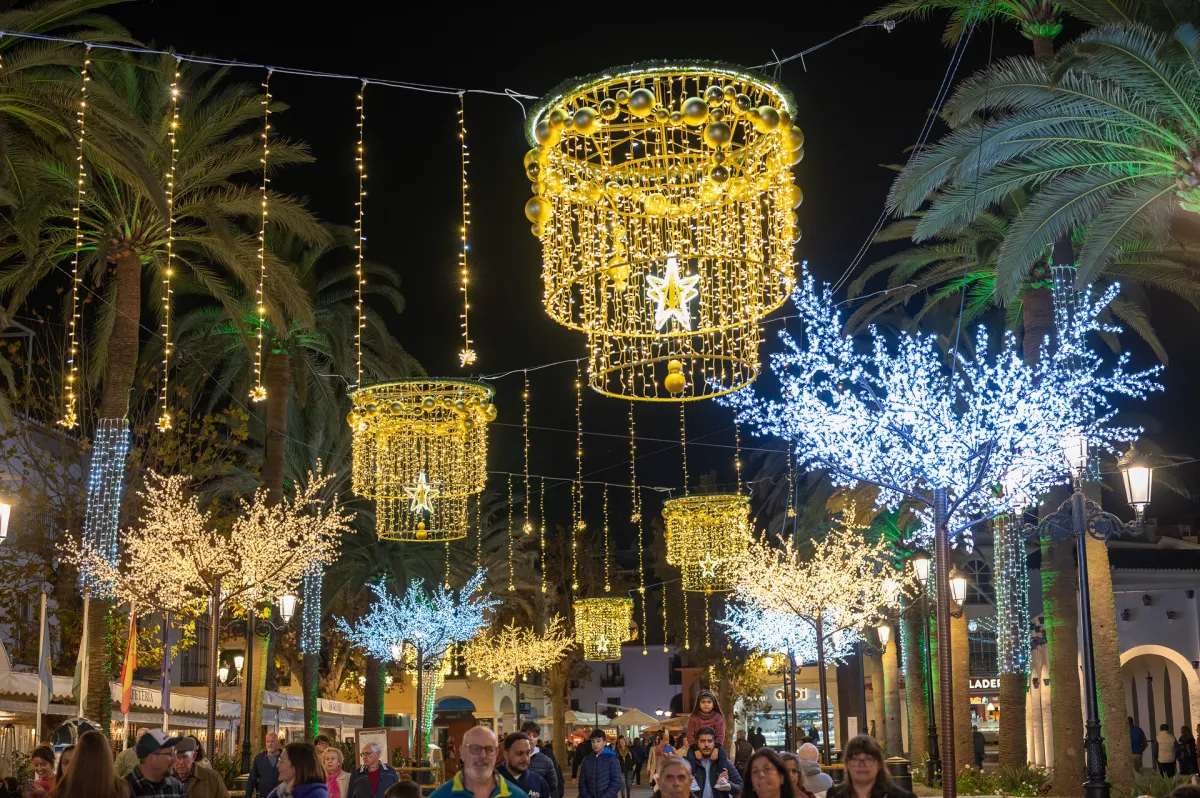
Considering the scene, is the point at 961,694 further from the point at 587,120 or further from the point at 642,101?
the point at 642,101

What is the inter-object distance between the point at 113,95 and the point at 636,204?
849 cm

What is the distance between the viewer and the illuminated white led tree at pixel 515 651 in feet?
180

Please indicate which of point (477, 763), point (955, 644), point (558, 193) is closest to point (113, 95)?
point (558, 193)

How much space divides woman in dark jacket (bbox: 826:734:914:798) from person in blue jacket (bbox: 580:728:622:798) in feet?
17.2

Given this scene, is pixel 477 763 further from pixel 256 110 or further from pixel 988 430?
pixel 256 110

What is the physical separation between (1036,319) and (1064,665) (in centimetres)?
515

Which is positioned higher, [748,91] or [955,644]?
[748,91]

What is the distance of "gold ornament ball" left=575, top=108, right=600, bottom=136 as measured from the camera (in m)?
11.0

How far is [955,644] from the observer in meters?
28.5

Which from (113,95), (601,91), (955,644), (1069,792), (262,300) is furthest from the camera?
(955,644)

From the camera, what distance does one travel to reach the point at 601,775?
40.4ft

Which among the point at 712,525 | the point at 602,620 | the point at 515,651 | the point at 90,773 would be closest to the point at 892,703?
the point at 602,620

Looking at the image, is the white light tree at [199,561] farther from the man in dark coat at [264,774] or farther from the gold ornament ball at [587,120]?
the gold ornament ball at [587,120]

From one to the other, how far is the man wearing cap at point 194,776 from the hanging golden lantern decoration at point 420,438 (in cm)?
1048
